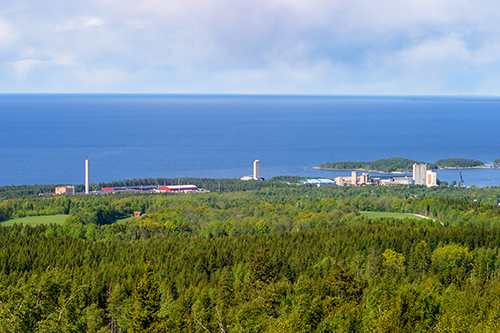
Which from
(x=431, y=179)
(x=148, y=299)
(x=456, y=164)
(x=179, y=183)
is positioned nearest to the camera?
(x=148, y=299)

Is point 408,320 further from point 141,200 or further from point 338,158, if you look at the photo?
point 338,158

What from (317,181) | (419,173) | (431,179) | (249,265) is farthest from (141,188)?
(249,265)

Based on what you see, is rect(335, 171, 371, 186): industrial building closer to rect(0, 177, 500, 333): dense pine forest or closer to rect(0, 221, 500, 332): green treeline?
rect(0, 177, 500, 333): dense pine forest

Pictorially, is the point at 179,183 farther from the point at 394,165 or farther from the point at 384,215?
the point at 394,165

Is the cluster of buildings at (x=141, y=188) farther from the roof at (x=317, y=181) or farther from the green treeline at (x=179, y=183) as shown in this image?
the roof at (x=317, y=181)

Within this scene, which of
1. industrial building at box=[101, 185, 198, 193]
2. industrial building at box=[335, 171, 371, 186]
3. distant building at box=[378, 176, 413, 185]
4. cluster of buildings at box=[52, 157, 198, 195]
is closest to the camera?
cluster of buildings at box=[52, 157, 198, 195]

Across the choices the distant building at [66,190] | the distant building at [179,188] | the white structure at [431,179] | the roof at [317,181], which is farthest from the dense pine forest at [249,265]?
the roof at [317,181]

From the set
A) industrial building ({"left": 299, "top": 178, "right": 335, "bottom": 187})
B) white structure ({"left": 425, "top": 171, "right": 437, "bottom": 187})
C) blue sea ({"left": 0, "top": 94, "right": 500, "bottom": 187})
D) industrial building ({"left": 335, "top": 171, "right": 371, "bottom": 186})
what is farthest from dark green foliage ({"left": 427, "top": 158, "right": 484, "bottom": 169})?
industrial building ({"left": 299, "top": 178, "right": 335, "bottom": 187})
